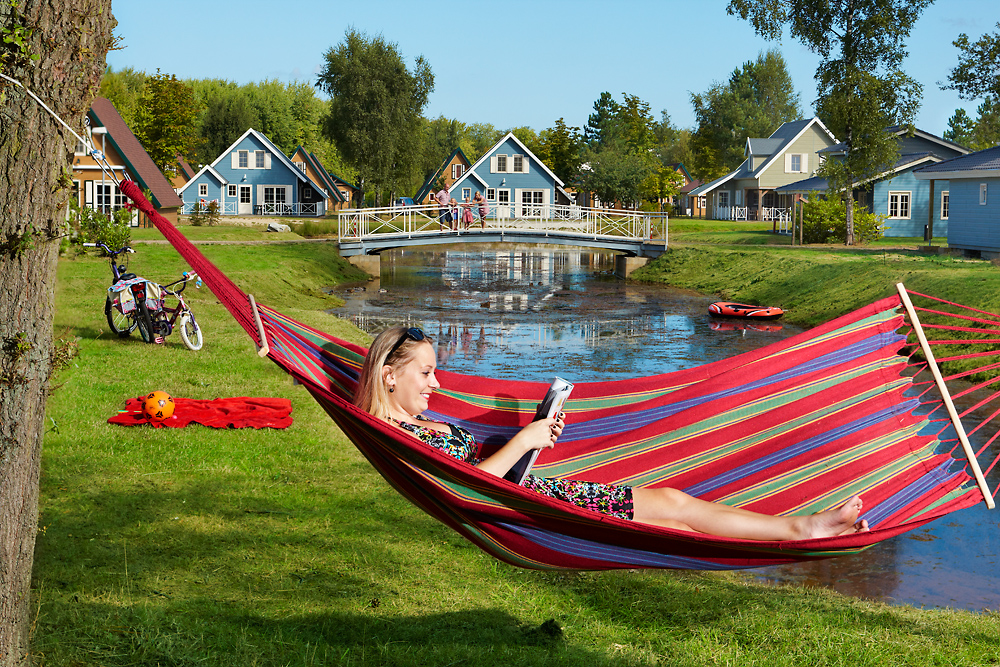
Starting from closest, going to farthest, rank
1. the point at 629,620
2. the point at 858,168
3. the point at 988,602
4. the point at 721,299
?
the point at 629,620
the point at 988,602
the point at 721,299
the point at 858,168

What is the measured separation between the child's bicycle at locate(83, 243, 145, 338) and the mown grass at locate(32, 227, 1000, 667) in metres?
3.30

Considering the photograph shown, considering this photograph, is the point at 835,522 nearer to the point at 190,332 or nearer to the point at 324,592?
the point at 324,592

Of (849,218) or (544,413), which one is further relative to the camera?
(849,218)

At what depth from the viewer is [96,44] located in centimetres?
268

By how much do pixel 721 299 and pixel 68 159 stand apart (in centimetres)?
1798

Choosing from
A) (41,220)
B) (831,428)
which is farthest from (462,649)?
(41,220)

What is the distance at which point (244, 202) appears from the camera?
1634 inches

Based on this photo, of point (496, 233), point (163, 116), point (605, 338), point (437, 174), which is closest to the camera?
point (605, 338)

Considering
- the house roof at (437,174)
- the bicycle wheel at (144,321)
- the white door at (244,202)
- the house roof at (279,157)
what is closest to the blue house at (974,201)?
the bicycle wheel at (144,321)

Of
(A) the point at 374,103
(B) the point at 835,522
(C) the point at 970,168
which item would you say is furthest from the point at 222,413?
(A) the point at 374,103

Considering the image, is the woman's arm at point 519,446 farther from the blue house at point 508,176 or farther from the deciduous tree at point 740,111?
the deciduous tree at point 740,111

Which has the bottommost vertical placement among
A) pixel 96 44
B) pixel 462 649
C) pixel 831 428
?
pixel 462 649

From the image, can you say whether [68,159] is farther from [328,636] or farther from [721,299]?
[721,299]

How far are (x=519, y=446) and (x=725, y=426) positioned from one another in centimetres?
103
